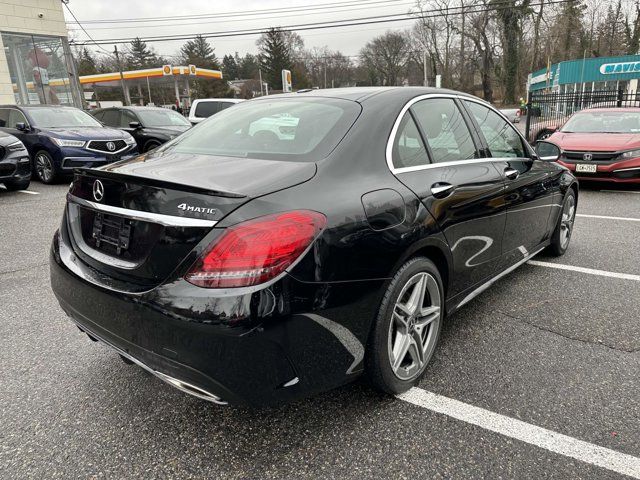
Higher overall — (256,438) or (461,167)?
(461,167)

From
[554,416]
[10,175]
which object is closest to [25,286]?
[554,416]

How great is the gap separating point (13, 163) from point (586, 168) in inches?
386

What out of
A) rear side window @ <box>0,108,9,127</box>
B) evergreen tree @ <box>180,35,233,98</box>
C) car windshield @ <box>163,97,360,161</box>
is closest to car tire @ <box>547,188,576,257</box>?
car windshield @ <box>163,97,360,161</box>

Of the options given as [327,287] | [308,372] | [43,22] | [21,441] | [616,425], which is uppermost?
[43,22]

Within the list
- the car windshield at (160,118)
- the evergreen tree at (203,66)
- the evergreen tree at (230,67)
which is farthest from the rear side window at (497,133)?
the evergreen tree at (230,67)

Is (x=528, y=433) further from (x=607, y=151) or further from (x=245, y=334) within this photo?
(x=607, y=151)

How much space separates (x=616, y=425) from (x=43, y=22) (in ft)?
Result: 71.4

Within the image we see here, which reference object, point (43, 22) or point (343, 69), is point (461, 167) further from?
point (343, 69)

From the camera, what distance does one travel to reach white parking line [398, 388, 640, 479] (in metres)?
2.01

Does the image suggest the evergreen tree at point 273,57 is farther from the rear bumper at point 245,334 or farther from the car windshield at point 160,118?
the rear bumper at point 245,334

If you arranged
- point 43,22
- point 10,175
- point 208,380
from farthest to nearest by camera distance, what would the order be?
point 43,22 < point 10,175 < point 208,380

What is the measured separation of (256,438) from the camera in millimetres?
2186

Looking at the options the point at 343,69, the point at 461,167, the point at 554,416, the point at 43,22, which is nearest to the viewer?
the point at 554,416

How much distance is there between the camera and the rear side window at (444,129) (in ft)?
9.10
